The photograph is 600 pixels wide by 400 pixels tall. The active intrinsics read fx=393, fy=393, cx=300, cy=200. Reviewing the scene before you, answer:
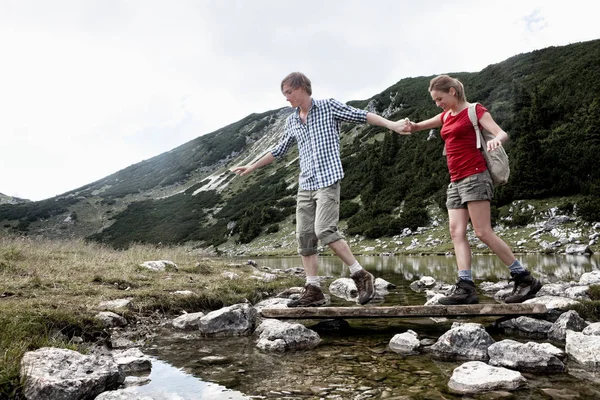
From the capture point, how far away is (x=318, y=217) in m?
4.70

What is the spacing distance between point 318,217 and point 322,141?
3.13 ft

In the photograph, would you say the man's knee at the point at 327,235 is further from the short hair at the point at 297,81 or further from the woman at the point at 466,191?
the short hair at the point at 297,81

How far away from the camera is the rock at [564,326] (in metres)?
3.60

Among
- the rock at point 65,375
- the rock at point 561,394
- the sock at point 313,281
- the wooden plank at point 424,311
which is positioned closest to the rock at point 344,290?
the sock at point 313,281

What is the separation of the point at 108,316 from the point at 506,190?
23188 millimetres

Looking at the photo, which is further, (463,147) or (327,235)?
(327,235)

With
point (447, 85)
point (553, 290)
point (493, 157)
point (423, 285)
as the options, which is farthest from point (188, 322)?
point (553, 290)

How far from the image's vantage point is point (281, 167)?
222 feet

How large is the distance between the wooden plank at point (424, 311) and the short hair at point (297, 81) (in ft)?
8.77

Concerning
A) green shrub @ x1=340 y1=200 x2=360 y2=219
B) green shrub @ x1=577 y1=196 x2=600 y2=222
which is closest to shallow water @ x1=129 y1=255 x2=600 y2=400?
green shrub @ x1=577 y1=196 x2=600 y2=222

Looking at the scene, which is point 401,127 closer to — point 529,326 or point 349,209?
point 529,326

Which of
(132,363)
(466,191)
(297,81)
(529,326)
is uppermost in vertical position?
(297,81)

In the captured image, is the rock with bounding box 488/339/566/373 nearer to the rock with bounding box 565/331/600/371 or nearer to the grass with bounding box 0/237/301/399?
the rock with bounding box 565/331/600/371

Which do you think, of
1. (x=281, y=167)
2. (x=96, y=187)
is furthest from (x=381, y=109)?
(x=96, y=187)
